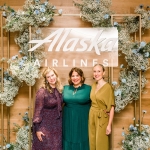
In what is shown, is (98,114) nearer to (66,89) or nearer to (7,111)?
(66,89)

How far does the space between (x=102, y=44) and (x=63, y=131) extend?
4.55 ft

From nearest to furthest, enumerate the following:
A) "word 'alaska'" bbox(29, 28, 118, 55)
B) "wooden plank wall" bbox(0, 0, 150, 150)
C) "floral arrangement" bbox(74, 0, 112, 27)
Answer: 1. "floral arrangement" bbox(74, 0, 112, 27)
2. "word 'alaska'" bbox(29, 28, 118, 55)
3. "wooden plank wall" bbox(0, 0, 150, 150)

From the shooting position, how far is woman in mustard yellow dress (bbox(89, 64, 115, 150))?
10.7 ft

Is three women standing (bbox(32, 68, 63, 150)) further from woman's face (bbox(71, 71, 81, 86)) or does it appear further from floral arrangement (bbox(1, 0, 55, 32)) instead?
floral arrangement (bbox(1, 0, 55, 32))

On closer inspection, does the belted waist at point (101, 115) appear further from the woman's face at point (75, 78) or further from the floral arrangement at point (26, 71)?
the floral arrangement at point (26, 71)

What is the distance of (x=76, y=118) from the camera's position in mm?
3307

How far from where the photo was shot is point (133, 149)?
3.54 metres

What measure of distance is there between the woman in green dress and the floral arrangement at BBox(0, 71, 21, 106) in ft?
2.74

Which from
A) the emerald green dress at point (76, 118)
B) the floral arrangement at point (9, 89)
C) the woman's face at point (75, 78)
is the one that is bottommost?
the emerald green dress at point (76, 118)

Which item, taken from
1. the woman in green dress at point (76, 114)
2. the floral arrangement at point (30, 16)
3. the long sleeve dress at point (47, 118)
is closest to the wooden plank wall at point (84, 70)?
the floral arrangement at point (30, 16)

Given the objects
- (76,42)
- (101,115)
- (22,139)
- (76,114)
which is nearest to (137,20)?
(76,42)

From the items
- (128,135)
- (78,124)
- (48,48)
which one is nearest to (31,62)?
(48,48)

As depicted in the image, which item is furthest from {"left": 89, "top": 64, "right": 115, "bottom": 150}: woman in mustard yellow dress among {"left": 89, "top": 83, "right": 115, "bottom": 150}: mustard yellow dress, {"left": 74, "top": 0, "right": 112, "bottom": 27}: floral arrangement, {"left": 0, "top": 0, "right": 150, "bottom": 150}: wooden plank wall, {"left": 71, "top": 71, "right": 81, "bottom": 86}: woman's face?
{"left": 74, "top": 0, "right": 112, "bottom": 27}: floral arrangement

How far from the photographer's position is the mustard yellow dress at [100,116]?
3.27 metres
